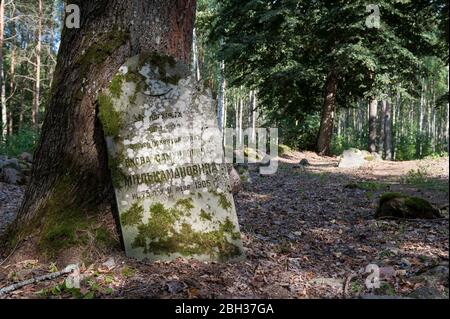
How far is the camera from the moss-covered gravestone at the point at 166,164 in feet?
11.9

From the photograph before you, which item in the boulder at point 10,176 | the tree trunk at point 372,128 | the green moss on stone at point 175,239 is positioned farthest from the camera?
the tree trunk at point 372,128

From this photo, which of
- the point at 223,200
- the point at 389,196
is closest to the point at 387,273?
the point at 223,200

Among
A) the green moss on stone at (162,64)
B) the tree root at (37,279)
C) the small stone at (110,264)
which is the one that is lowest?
the tree root at (37,279)

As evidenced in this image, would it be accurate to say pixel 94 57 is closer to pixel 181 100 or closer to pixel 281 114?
pixel 181 100

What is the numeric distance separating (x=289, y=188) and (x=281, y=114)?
36.3 feet

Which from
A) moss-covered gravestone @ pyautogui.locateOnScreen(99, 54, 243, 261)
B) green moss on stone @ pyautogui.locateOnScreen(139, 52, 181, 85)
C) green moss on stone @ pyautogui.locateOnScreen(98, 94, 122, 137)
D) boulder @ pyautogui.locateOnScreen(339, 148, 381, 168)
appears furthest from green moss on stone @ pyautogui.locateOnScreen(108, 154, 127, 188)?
boulder @ pyautogui.locateOnScreen(339, 148, 381, 168)

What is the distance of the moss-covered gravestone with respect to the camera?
3631 millimetres

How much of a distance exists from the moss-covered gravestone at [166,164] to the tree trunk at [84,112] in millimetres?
243

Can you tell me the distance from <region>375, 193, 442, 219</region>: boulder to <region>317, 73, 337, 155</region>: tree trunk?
42.1 feet

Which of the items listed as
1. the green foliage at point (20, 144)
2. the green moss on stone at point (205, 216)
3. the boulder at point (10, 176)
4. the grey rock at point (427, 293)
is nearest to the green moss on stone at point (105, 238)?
the green moss on stone at point (205, 216)

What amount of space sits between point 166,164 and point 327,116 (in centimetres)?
1496

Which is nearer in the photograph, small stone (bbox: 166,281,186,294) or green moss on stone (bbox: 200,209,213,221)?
small stone (bbox: 166,281,186,294)

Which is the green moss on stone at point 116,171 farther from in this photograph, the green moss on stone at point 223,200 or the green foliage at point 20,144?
the green foliage at point 20,144

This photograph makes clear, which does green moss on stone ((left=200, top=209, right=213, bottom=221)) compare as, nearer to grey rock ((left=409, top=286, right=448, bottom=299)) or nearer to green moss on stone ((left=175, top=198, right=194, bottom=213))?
green moss on stone ((left=175, top=198, right=194, bottom=213))
